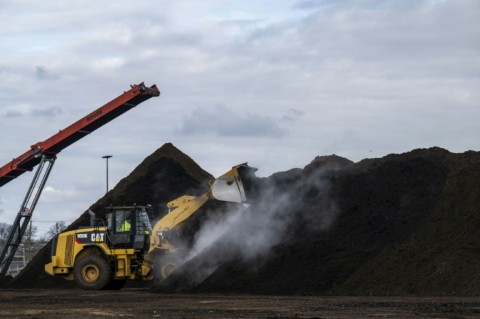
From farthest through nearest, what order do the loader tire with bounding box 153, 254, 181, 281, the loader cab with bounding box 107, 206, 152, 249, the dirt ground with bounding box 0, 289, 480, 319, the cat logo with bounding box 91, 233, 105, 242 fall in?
the cat logo with bounding box 91, 233, 105, 242, the loader cab with bounding box 107, 206, 152, 249, the loader tire with bounding box 153, 254, 181, 281, the dirt ground with bounding box 0, 289, 480, 319

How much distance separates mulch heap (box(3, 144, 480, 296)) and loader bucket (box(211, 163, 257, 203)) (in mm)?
772

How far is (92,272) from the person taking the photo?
115ft

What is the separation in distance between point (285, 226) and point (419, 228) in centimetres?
546

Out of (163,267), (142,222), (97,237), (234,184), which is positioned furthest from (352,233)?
(97,237)

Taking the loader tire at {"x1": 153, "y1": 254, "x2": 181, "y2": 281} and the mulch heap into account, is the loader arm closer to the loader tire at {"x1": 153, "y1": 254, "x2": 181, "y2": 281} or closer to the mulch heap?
the loader tire at {"x1": 153, "y1": 254, "x2": 181, "y2": 281}

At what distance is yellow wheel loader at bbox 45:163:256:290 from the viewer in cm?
3450

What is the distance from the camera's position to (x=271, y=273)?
31.6 m

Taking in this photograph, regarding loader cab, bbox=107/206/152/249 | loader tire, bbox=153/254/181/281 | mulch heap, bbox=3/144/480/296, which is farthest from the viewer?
loader cab, bbox=107/206/152/249

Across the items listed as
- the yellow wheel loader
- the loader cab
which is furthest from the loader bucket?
the loader cab

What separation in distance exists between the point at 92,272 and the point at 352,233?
394 inches

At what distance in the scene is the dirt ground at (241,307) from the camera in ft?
66.8

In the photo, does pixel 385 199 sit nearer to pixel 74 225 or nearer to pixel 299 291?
pixel 299 291

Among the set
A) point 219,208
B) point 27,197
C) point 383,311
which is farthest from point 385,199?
point 27,197

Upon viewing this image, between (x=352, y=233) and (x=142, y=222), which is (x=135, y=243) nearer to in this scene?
(x=142, y=222)
